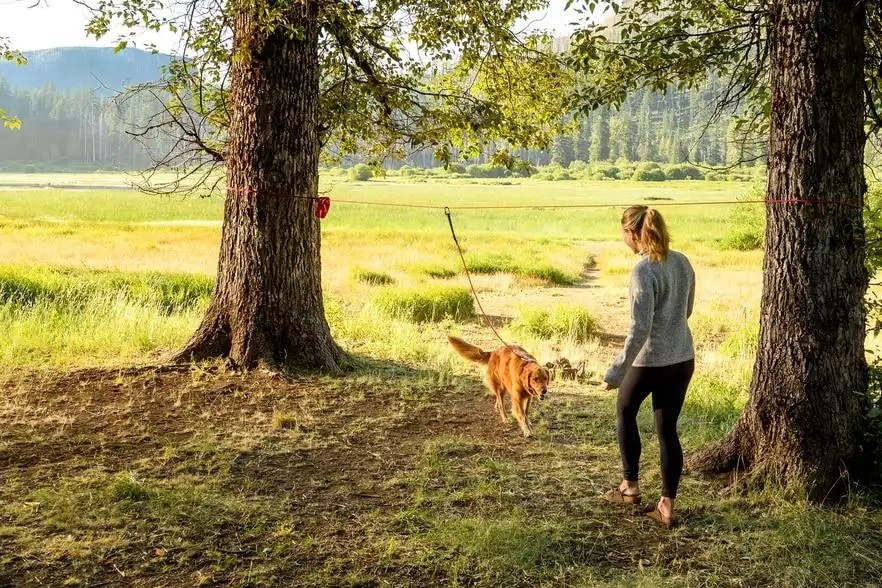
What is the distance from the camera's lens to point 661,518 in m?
4.80

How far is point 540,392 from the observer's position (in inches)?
228

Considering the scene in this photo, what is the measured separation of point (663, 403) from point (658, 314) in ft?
1.78

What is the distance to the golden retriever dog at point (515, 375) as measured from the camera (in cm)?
583

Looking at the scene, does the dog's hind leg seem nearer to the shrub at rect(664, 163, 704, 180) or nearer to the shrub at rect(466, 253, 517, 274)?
the shrub at rect(466, 253, 517, 274)

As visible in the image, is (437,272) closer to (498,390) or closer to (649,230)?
(498,390)

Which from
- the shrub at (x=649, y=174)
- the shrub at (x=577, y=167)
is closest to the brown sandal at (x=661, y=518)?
the shrub at (x=649, y=174)

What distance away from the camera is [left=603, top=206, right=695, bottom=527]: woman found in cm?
439

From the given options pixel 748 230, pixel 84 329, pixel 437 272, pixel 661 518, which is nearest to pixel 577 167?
pixel 748 230

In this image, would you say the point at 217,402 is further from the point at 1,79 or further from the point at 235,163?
the point at 1,79

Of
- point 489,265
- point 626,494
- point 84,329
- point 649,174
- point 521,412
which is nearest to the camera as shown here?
point 626,494

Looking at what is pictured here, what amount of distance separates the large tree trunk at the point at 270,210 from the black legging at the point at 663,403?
4.66 m

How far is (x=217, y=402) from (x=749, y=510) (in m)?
4.86

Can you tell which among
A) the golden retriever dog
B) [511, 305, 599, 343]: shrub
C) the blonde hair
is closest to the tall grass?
the golden retriever dog

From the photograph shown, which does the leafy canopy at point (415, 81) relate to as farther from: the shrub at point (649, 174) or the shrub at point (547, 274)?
the shrub at point (649, 174)
